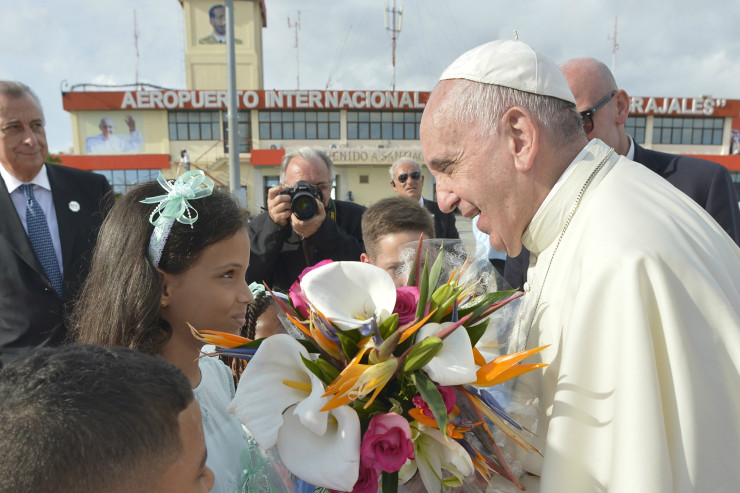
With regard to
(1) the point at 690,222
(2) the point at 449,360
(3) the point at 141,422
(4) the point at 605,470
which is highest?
(1) the point at 690,222

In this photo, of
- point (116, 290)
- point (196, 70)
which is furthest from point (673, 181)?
point (196, 70)

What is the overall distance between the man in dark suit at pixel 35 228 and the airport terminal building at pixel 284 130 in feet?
101

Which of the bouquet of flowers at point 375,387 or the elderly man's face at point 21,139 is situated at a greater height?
the elderly man's face at point 21,139

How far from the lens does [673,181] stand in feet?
10.8

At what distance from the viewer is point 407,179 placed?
5855mm

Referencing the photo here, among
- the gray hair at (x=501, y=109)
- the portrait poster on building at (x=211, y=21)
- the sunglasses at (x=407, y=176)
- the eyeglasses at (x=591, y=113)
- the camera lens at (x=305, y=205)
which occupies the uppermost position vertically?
the portrait poster on building at (x=211, y=21)

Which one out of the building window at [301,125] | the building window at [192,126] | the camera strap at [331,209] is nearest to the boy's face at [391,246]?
the camera strap at [331,209]

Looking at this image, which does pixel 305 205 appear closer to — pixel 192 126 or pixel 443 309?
pixel 443 309

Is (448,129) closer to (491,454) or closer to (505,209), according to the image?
(505,209)

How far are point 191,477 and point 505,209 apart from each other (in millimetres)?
1186

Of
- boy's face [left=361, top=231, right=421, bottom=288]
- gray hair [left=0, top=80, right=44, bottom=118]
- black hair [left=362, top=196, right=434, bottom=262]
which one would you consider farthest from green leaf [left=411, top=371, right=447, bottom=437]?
gray hair [left=0, top=80, right=44, bottom=118]

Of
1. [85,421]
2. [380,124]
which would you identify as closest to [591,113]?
[85,421]

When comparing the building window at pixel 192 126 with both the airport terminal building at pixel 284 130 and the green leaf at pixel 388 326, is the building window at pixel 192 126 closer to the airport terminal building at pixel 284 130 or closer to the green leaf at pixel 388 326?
the airport terminal building at pixel 284 130

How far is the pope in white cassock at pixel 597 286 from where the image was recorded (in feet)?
4.24
